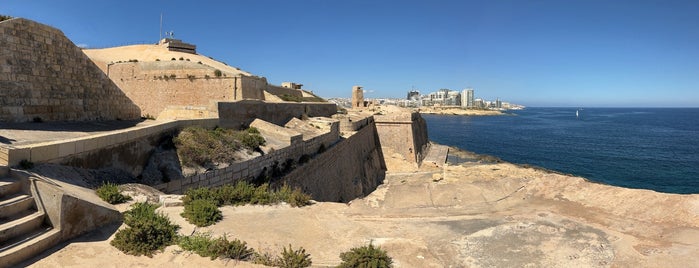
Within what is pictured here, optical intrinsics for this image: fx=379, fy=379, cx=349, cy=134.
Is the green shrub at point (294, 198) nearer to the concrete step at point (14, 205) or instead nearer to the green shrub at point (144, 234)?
the green shrub at point (144, 234)

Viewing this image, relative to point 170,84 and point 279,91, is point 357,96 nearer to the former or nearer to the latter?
point 279,91

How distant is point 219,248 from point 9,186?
9.28 feet

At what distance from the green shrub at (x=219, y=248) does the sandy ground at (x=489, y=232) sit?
0.12 m

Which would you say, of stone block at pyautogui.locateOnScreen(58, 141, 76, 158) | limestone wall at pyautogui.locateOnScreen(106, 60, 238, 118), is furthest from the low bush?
limestone wall at pyautogui.locateOnScreen(106, 60, 238, 118)

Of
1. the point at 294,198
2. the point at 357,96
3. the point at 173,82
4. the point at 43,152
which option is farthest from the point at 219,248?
the point at 357,96

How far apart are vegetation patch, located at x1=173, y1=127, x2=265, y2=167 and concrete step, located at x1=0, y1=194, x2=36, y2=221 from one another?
4.38 metres

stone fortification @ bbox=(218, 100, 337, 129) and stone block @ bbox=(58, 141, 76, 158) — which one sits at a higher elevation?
stone fortification @ bbox=(218, 100, 337, 129)

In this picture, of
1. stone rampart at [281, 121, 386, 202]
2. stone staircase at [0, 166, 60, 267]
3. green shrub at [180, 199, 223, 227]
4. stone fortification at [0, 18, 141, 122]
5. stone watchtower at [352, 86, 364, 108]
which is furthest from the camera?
stone watchtower at [352, 86, 364, 108]

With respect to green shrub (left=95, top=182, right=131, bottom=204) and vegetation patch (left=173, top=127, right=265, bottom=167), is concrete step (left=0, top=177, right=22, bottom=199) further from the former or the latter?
vegetation patch (left=173, top=127, right=265, bottom=167)

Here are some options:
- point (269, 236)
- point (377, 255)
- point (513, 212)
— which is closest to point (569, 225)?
point (513, 212)

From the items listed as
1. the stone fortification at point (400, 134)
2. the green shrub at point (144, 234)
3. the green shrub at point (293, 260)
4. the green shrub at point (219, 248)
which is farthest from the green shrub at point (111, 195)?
the stone fortification at point (400, 134)

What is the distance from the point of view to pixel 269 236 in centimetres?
545

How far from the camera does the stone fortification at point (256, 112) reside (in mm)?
13109

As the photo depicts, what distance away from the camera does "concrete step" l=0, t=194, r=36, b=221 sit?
4461mm
